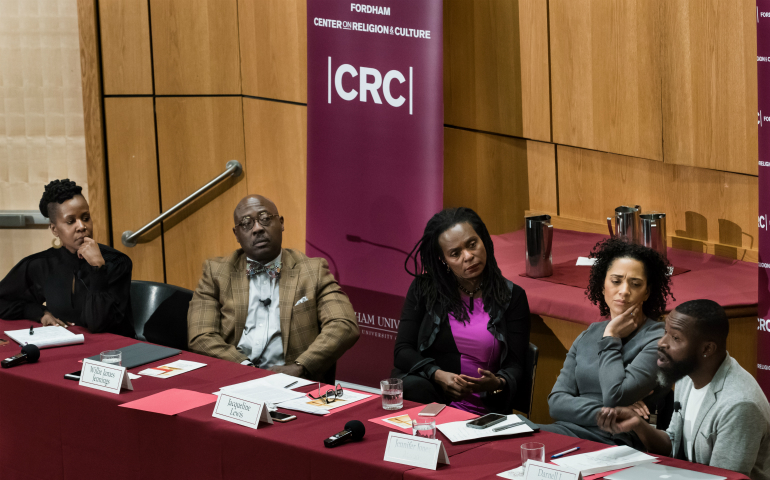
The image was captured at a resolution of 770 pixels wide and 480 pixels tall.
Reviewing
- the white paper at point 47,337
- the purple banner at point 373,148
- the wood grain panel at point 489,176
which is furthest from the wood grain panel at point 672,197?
the white paper at point 47,337

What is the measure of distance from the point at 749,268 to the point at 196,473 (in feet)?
7.81

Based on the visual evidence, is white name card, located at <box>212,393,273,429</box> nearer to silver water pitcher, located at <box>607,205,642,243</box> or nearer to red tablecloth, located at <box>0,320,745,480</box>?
red tablecloth, located at <box>0,320,745,480</box>

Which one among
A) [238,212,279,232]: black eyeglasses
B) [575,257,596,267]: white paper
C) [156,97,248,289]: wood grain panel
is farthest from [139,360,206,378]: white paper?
[156,97,248,289]: wood grain panel

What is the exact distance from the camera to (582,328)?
3.39 meters

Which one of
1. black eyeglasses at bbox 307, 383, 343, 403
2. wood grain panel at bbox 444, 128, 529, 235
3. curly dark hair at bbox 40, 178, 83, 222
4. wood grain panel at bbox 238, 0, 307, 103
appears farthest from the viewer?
wood grain panel at bbox 238, 0, 307, 103

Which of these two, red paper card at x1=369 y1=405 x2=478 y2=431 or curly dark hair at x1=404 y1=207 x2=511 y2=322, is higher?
curly dark hair at x1=404 y1=207 x2=511 y2=322

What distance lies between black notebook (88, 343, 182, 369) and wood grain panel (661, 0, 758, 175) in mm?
2298

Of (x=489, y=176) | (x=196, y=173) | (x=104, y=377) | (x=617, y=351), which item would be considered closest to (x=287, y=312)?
(x=104, y=377)

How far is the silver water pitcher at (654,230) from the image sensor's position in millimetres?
3609

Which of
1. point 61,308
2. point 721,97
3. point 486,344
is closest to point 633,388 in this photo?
point 486,344

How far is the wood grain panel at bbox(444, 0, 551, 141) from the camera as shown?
4301 millimetres

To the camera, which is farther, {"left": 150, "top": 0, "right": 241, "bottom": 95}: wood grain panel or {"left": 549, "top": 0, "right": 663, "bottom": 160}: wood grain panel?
{"left": 150, "top": 0, "right": 241, "bottom": 95}: wood grain panel

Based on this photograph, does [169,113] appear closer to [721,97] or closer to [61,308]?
[61,308]

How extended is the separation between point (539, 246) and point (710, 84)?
98 cm
